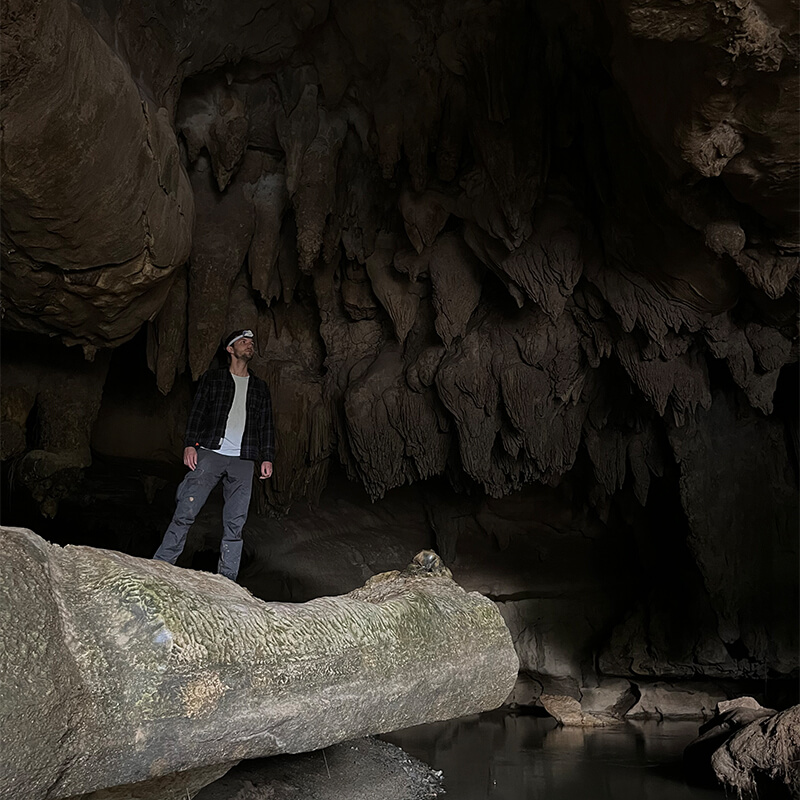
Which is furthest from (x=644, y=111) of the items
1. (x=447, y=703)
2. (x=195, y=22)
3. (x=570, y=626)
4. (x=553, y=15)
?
(x=570, y=626)

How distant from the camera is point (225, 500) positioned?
407cm

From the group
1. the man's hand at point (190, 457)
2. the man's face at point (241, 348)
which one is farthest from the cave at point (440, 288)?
the man's hand at point (190, 457)

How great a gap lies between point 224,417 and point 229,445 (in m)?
0.14

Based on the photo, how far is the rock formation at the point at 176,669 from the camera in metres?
1.55

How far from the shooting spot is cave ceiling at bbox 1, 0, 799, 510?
3.65m

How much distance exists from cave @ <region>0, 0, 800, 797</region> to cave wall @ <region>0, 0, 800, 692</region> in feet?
0.07

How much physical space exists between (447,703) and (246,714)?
2.39ft

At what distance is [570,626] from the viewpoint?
35.9 feet

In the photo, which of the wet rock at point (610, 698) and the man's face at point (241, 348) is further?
the wet rock at point (610, 698)

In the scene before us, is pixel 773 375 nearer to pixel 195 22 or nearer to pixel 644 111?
pixel 644 111

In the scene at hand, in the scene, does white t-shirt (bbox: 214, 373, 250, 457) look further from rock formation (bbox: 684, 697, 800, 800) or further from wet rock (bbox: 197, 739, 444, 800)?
rock formation (bbox: 684, 697, 800, 800)

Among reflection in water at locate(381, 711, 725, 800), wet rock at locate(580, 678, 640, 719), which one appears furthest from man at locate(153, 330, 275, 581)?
wet rock at locate(580, 678, 640, 719)

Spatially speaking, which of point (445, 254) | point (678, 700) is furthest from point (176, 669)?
point (678, 700)

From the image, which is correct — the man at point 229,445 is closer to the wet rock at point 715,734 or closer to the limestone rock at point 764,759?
the limestone rock at point 764,759
